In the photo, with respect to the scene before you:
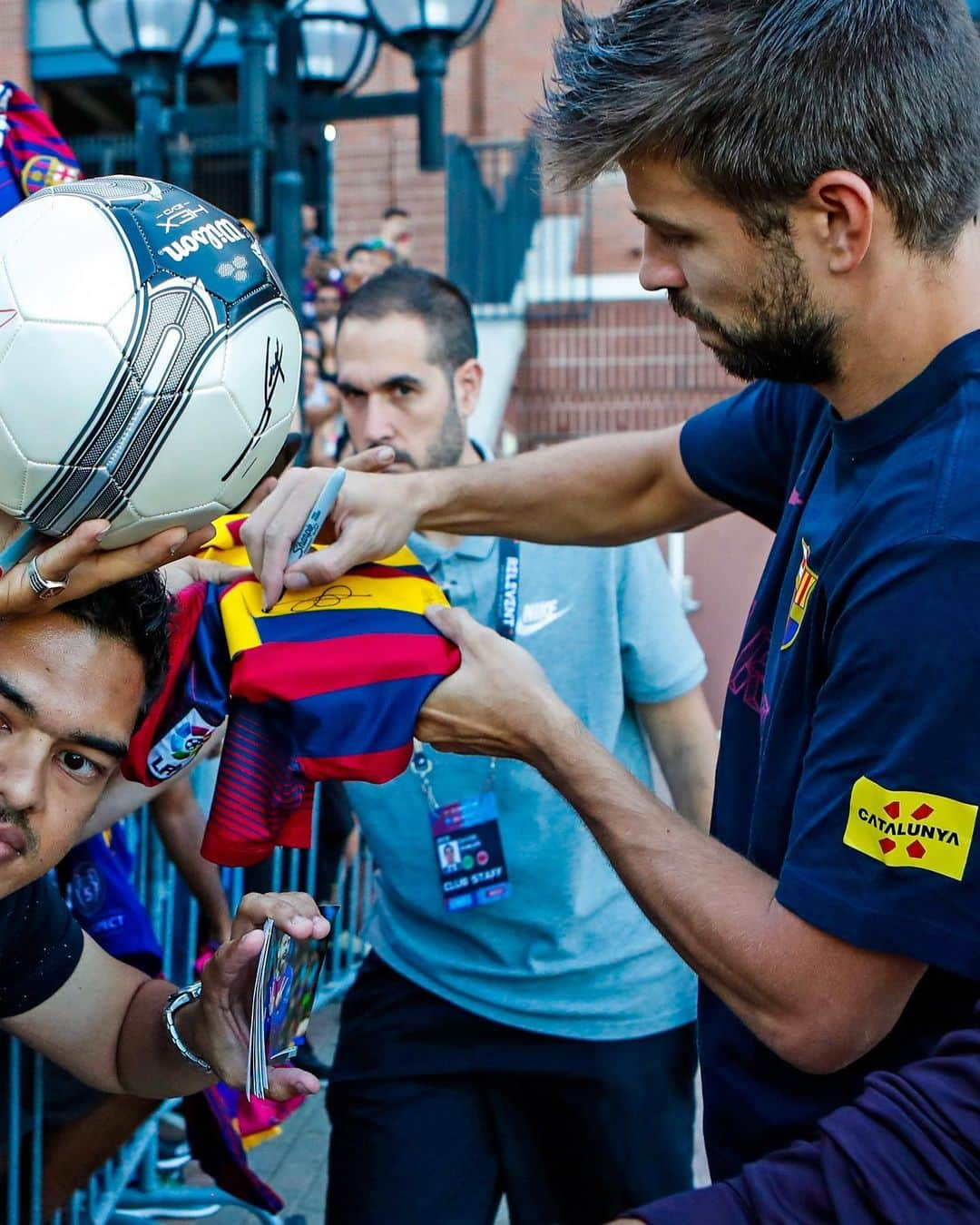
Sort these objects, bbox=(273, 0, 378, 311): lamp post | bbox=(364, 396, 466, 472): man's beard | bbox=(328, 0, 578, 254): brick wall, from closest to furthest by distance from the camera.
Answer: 1. bbox=(364, 396, 466, 472): man's beard
2. bbox=(273, 0, 378, 311): lamp post
3. bbox=(328, 0, 578, 254): brick wall

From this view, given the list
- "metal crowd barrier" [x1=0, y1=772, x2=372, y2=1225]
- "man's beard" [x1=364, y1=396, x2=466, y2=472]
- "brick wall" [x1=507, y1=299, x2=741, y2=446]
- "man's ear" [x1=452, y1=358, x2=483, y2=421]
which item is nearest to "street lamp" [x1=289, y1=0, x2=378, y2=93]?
"man's ear" [x1=452, y1=358, x2=483, y2=421]

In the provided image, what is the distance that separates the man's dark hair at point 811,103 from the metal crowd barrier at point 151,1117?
2068 millimetres

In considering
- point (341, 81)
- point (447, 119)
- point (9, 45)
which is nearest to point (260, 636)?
point (341, 81)

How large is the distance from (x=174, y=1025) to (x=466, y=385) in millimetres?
2135

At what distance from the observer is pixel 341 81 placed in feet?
22.9

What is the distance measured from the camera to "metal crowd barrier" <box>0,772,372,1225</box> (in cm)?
278

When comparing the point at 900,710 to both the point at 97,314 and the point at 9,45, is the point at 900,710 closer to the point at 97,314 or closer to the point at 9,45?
the point at 97,314

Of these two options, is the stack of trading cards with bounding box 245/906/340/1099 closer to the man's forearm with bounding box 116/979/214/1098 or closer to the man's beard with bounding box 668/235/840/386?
the man's forearm with bounding box 116/979/214/1098

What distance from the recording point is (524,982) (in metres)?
3.01

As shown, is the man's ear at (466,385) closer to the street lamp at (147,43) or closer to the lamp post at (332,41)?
the street lamp at (147,43)

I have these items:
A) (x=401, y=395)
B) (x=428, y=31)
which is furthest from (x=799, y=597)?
(x=428, y=31)

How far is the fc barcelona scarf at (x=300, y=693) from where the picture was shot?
2.00 metres

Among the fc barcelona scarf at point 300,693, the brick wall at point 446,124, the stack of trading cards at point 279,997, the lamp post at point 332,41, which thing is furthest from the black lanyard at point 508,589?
the brick wall at point 446,124

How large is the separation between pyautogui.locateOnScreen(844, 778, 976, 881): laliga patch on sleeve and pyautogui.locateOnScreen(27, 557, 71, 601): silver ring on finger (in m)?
1.05
